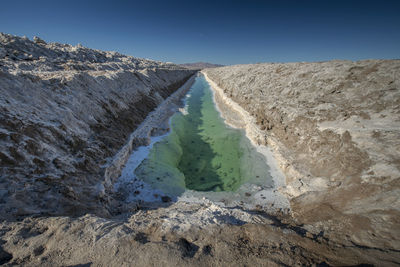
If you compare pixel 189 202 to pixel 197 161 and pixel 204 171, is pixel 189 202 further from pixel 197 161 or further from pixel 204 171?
pixel 197 161

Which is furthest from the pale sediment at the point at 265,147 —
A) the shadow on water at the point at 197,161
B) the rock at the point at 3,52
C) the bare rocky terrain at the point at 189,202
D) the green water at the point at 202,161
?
the rock at the point at 3,52

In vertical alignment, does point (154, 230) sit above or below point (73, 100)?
below

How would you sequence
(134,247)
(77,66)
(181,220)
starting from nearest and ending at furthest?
(134,247) → (181,220) → (77,66)

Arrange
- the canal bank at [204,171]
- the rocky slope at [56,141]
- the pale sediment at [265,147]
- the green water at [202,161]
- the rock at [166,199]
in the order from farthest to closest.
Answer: the green water at [202,161]
the pale sediment at [265,147]
the canal bank at [204,171]
the rock at [166,199]
the rocky slope at [56,141]

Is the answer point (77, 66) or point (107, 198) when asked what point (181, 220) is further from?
point (77, 66)

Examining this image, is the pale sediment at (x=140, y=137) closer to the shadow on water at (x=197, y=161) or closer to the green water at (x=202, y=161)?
the green water at (x=202, y=161)

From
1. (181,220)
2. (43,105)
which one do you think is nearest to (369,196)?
(181,220)

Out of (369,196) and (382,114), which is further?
(382,114)

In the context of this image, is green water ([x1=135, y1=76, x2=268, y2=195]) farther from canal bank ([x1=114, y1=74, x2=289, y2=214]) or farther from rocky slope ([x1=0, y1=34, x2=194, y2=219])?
rocky slope ([x1=0, y1=34, x2=194, y2=219])
